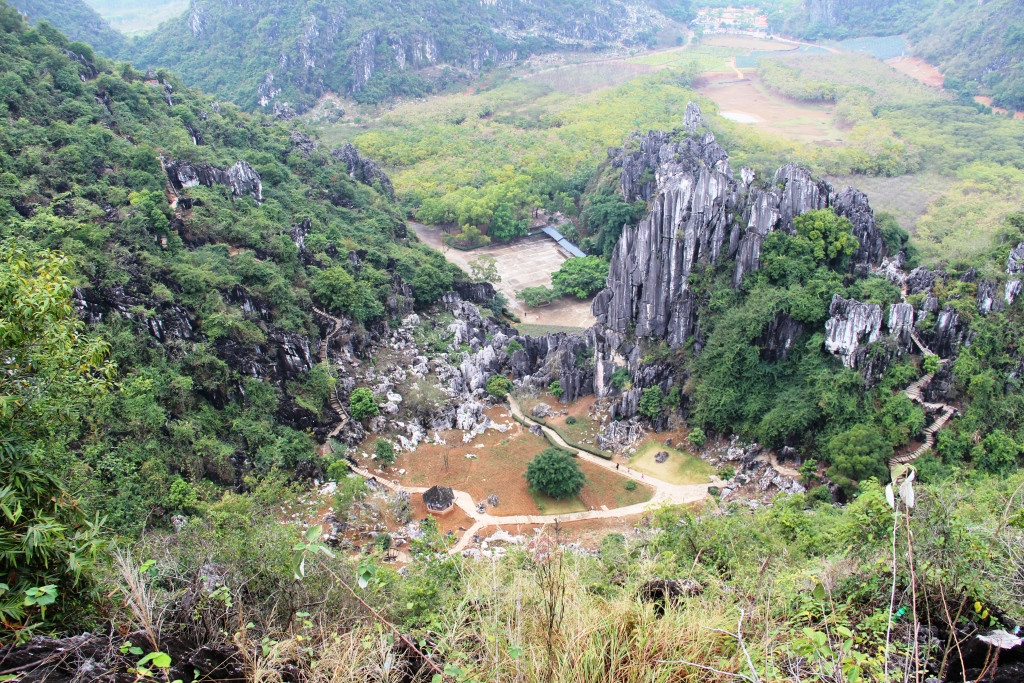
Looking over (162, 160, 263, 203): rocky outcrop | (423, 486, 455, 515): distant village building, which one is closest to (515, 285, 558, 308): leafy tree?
(162, 160, 263, 203): rocky outcrop

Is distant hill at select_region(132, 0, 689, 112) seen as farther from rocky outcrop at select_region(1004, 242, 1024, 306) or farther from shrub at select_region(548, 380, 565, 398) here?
rocky outcrop at select_region(1004, 242, 1024, 306)

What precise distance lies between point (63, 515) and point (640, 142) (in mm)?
63987

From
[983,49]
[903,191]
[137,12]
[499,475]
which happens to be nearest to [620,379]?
[499,475]

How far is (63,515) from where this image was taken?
33.8 ft

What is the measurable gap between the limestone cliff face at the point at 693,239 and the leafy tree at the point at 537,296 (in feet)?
35.6

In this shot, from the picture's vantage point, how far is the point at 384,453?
109 feet

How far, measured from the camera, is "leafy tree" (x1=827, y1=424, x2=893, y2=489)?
1155 inches

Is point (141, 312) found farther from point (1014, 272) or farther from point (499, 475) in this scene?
point (1014, 272)

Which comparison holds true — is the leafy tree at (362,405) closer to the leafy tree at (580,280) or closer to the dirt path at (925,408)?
the leafy tree at (580,280)

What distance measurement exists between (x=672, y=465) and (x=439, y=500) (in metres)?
11.5

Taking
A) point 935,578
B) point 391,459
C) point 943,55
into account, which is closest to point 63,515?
point 935,578

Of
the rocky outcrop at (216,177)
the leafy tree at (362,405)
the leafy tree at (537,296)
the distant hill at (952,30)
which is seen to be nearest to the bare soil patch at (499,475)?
the leafy tree at (362,405)

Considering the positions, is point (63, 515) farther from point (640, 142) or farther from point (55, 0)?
point (55, 0)

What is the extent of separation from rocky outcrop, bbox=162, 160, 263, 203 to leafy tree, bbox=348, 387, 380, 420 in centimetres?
1648
